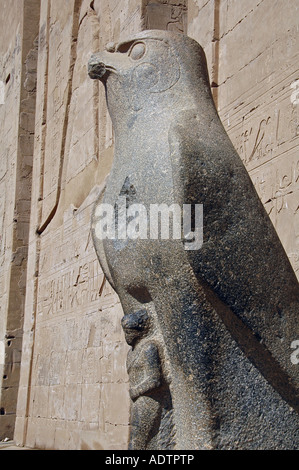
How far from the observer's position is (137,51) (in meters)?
2.61

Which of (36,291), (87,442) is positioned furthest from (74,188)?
(87,442)

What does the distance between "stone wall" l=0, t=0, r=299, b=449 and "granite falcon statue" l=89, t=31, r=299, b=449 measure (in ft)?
5.68

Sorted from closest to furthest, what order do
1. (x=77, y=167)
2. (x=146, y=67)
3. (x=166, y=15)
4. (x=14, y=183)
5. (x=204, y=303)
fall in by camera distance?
(x=204, y=303)
(x=146, y=67)
(x=166, y=15)
(x=77, y=167)
(x=14, y=183)

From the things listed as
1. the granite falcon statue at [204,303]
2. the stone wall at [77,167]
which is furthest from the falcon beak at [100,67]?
the stone wall at [77,167]

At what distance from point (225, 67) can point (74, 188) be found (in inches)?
114

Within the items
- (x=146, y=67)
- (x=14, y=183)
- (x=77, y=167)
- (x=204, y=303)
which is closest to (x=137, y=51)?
(x=146, y=67)

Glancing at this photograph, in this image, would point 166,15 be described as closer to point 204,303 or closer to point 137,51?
point 137,51

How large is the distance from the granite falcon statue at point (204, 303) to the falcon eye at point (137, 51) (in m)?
0.27

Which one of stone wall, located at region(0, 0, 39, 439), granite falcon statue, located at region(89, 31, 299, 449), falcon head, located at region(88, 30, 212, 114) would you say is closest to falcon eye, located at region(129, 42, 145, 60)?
falcon head, located at region(88, 30, 212, 114)

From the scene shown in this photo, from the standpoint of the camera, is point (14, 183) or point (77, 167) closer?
point (77, 167)

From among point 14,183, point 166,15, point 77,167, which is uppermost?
point 14,183

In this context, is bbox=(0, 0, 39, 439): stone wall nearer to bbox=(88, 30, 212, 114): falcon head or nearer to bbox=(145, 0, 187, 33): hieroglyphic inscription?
bbox=(145, 0, 187, 33): hieroglyphic inscription

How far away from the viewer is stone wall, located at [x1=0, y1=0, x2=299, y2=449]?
4.41 m

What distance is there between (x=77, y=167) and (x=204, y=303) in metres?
5.51
